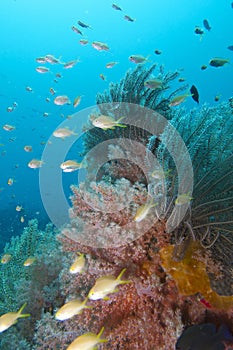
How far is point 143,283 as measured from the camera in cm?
293

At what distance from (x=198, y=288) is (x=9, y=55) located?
79.3 metres

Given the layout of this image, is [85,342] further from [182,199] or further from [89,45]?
[89,45]

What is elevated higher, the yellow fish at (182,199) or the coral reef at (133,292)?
the yellow fish at (182,199)

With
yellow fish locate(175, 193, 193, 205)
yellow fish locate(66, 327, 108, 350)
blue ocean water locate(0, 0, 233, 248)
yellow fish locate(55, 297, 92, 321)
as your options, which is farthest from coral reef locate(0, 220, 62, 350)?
blue ocean water locate(0, 0, 233, 248)

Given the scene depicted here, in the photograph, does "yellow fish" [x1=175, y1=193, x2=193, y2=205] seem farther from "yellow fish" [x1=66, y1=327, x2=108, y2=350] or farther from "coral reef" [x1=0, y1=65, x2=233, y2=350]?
"yellow fish" [x1=66, y1=327, x2=108, y2=350]

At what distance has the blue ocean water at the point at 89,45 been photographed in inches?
2586

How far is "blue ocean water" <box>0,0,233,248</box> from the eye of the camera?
6569 cm

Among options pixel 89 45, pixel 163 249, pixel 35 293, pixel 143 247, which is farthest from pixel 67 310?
pixel 89 45

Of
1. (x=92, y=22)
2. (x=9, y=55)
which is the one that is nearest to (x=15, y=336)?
(x=9, y=55)

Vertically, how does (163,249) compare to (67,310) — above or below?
above

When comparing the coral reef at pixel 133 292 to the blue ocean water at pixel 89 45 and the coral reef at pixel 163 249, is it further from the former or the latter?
the blue ocean water at pixel 89 45

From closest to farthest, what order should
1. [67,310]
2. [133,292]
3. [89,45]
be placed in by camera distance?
[67,310]
[133,292]
[89,45]

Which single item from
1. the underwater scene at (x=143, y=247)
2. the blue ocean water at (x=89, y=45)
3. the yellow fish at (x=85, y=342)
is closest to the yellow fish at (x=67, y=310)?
the underwater scene at (x=143, y=247)

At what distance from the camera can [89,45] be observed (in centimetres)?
6694
